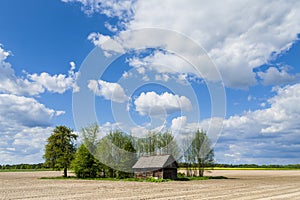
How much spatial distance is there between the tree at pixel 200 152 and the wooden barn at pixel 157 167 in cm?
1145

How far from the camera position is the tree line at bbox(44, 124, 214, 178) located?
57.3m

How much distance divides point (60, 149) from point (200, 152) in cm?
2734

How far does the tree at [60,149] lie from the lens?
59.4 metres

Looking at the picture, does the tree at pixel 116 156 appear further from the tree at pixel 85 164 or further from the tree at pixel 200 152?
the tree at pixel 200 152

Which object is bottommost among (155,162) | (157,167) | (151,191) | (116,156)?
(151,191)

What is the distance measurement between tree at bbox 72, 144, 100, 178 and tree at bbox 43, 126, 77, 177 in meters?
2.67

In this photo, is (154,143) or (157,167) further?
(154,143)

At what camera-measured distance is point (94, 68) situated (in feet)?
100

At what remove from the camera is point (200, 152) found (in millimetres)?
66250

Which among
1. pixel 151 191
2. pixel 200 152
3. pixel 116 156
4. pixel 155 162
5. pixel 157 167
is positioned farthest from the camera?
pixel 200 152

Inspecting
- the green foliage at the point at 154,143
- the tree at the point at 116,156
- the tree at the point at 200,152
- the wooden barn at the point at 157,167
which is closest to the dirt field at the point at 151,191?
the wooden barn at the point at 157,167

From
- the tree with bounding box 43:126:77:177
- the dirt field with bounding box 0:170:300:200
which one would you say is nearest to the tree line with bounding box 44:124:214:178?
the tree with bounding box 43:126:77:177

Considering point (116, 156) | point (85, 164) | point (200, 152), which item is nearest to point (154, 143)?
point (200, 152)

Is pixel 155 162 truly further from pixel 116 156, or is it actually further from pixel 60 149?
pixel 60 149
